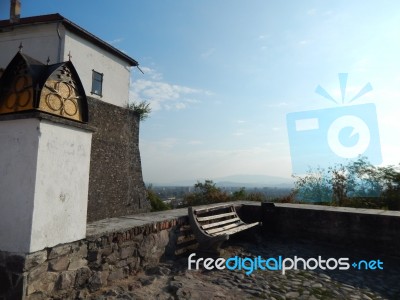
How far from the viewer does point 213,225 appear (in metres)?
5.34

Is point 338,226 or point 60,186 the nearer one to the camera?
point 60,186

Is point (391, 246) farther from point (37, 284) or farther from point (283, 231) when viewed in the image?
point (37, 284)

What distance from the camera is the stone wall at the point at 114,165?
1169 centimetres

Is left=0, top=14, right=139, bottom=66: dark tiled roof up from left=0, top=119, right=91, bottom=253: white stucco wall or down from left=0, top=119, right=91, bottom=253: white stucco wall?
up

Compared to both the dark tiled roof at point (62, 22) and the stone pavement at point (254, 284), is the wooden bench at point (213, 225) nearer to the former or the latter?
the stone pavement at point (254, 284)

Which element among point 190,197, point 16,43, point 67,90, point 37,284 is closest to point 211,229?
point 37,284

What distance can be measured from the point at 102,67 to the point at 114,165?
15.5 ft

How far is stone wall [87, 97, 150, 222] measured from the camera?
11686mm

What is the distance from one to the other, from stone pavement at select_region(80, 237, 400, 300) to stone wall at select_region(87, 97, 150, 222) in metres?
7.72

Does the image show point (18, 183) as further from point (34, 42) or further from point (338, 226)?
point (34, 42)

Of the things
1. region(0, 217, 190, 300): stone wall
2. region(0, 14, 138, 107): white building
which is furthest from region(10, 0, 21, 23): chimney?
region(0, 217, 190, 300): stone wall

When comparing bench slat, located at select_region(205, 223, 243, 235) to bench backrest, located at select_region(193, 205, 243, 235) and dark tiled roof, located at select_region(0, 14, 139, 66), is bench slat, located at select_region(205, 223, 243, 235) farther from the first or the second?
dark tiled roof, located at select_region(0, 14, 139, 66)

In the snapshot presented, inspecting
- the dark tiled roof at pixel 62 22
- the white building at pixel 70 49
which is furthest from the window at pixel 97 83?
the dark tiled roof at pixel 62 22

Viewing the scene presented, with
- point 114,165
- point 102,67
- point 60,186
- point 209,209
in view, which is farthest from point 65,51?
point 60,186
